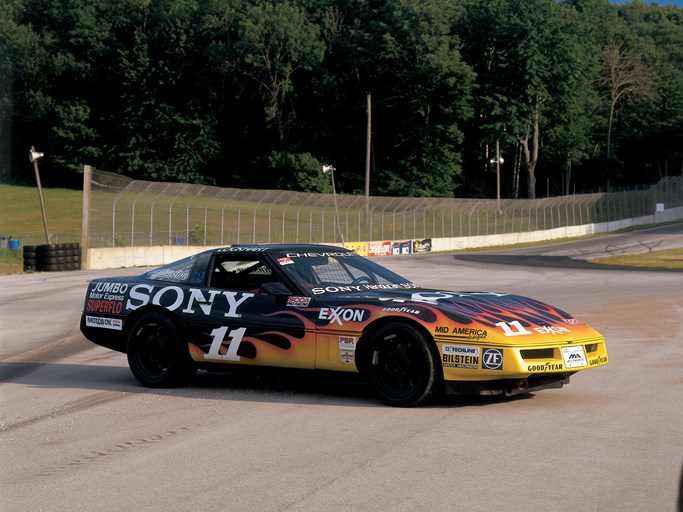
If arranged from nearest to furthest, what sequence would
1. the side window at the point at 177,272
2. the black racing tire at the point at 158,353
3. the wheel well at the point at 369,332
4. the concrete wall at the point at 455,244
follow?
1. the wheel well at the point at 369,332
2. the black racing tire at the point at 158,353
3. the side window at the point at 177,272
4. the concrete wall at the point at 455,244

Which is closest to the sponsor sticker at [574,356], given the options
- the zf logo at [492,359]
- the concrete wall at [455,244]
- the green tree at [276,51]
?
the zf logo at [492,359]

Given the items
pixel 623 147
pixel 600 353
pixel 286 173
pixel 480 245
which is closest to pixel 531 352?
pixel 600 353

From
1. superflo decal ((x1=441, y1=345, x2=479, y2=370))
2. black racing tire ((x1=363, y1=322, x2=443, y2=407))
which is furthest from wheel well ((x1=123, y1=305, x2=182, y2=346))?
superflo decal ((x1=441, y1=345, x2=479, y2=370))

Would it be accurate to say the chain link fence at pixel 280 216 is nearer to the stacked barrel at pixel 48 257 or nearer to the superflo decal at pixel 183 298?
the stacked barrel at pixel 48 257

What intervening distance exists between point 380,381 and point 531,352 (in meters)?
1.29

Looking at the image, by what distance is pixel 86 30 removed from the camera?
3824 inches

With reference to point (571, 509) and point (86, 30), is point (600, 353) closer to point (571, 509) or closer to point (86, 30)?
point (571, 509)

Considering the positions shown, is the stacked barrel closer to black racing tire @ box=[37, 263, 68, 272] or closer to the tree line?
black racing tire @ box=[37, 263, 68, 272]

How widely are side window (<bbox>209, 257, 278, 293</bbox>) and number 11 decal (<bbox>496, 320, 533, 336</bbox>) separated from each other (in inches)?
94.2

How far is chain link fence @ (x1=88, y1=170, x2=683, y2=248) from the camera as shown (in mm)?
41781

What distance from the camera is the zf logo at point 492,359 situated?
787 centimetres

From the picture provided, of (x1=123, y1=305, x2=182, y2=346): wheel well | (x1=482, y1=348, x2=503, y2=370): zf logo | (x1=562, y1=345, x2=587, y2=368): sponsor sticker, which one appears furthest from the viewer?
(x1=123, y1=305, x2=182, y2=346): wheel well

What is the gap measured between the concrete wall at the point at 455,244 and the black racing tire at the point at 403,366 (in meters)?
33.5

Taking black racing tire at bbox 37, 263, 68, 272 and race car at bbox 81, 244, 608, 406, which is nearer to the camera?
race car at bbox 81, 244, 608, 406
